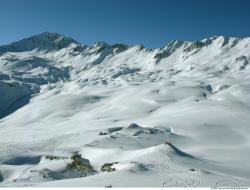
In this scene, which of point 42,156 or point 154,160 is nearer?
point 154,160

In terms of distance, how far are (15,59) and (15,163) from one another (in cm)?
14626

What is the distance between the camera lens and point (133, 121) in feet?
176

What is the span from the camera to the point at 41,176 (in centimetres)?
2133

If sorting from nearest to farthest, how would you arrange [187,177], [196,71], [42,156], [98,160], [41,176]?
[187,177] < [41,176] < [98,160] < [42,156] < [196,71]

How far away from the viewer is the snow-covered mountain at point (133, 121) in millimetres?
21078

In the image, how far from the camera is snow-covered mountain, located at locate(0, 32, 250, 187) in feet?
69.2

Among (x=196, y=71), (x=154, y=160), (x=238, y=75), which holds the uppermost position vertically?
(x=196, y=71)

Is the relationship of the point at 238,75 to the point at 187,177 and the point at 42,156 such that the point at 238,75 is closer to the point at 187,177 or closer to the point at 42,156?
the point at 42,156

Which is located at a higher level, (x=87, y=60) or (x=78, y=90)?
(x=87, y=60)

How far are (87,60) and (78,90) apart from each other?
70.6 m

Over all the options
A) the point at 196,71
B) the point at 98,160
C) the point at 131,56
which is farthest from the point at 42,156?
the point at 131,56

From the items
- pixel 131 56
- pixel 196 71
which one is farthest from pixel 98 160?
pixel 131 56

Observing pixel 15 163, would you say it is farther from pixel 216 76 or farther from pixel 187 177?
pixel 216 76

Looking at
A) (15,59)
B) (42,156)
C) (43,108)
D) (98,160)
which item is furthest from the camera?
(15,59)
